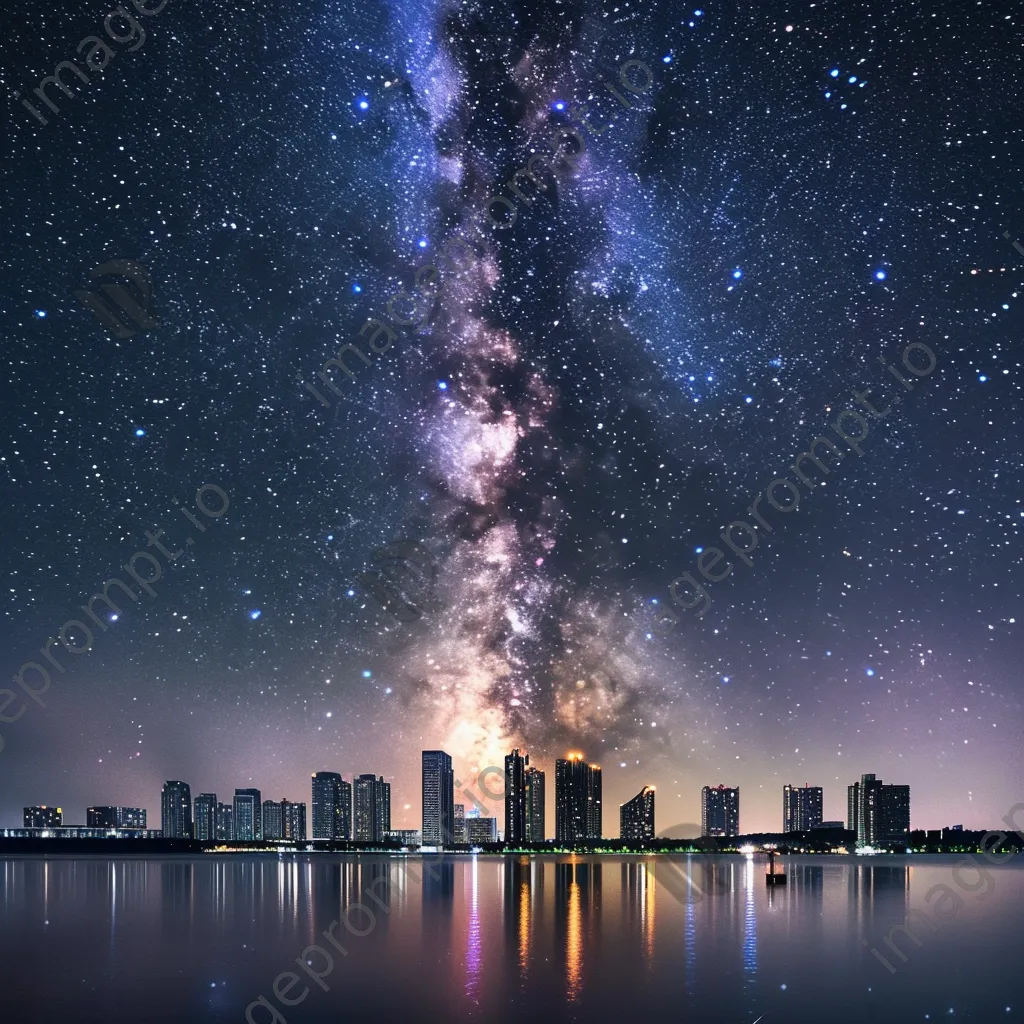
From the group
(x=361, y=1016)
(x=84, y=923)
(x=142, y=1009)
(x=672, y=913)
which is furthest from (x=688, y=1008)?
(x=84, y=923)

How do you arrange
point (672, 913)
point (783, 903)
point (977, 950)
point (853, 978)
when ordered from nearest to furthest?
1. point (853, 978)
2. point (977, 950)
3. point (672, 913)
4. point (783, 903)

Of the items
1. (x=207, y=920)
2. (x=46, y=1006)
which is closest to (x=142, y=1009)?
(x=46, y=1006)

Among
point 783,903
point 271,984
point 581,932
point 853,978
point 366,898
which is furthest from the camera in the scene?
point 366,898

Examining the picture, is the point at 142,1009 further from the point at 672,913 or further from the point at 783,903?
the point at 783,903

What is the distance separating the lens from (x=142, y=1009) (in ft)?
78.6

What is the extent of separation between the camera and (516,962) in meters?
31.0

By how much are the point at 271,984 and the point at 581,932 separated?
16.9 metres

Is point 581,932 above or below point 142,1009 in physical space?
below

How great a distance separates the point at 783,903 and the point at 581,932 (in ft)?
81.6

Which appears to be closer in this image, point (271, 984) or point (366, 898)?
point (271, 984)

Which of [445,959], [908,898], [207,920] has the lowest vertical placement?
[908,898]

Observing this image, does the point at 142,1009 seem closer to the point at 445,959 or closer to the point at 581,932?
the point at 445,959

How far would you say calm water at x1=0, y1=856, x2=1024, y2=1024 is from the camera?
78.4 ft

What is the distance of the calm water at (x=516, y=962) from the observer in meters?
23.9
